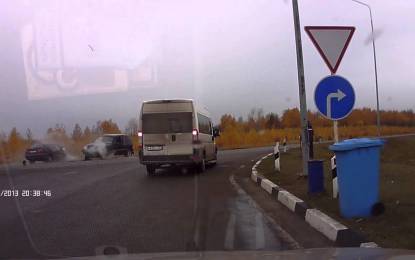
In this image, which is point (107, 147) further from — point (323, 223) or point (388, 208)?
point (323, 223)

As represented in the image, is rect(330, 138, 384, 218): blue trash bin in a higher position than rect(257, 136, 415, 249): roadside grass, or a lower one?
higher

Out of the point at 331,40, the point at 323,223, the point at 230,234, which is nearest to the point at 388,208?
the point at 323,223

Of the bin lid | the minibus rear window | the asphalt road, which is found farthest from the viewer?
the minibus rear window

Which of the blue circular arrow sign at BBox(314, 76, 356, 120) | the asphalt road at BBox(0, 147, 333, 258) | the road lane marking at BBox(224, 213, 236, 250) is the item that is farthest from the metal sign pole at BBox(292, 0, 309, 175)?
the road lane marking at BBox(224, 213, 236, 250)

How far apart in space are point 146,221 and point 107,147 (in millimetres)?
26857

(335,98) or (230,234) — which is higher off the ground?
(335,98)

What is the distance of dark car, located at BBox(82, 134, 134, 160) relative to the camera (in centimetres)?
3500

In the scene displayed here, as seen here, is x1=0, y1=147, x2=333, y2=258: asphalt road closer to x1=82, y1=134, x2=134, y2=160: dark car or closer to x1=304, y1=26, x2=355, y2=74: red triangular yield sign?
x1=304, y1=26, x2=355, y2=74: red triangular yield sign

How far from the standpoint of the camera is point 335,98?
946 centimetres

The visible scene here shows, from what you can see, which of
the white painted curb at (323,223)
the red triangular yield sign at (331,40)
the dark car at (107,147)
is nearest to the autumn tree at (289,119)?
the dark car at (107,147)

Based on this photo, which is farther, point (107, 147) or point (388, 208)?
point (107, 147)

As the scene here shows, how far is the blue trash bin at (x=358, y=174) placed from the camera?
311 inches

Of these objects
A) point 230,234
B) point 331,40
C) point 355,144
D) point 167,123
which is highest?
point 331,40

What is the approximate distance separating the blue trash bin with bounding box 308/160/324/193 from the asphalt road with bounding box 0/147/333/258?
79 centimetres
